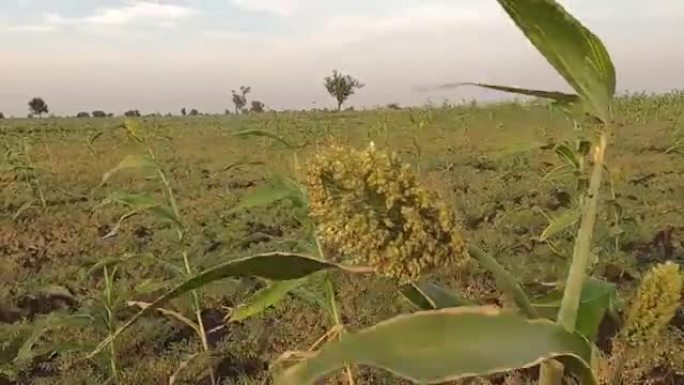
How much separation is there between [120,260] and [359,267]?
206cm

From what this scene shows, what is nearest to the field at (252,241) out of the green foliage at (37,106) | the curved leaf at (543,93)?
the curved leaf at (543,93)

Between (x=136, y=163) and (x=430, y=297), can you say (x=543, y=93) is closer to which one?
(x=430, y=297)

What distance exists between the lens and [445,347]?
0.66 metres

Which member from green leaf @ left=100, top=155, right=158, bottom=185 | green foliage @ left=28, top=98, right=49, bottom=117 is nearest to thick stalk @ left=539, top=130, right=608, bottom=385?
green leaf @ left=100, top=155, right=158, bottom=185

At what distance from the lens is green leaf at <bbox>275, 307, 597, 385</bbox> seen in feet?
2.07

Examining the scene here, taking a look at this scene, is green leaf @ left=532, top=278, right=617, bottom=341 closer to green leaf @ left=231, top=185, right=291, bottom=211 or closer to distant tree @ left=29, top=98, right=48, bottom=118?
green leaf @ left=231, top=185, right=291, bottom=211

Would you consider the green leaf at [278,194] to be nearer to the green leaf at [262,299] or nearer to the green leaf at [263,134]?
the green leaf at [263,134]

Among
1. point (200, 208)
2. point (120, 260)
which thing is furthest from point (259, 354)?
point (200, 208)

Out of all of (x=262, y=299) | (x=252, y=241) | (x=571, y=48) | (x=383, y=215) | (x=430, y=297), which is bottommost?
(x=252, y=241)

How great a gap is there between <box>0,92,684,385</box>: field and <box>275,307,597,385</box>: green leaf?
0.25 ft

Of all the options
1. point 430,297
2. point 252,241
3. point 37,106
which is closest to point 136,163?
point 430,297

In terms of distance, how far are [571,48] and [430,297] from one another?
11.6 inches

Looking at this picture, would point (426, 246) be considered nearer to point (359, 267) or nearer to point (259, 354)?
point (359, 267)

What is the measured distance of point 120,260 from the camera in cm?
265
